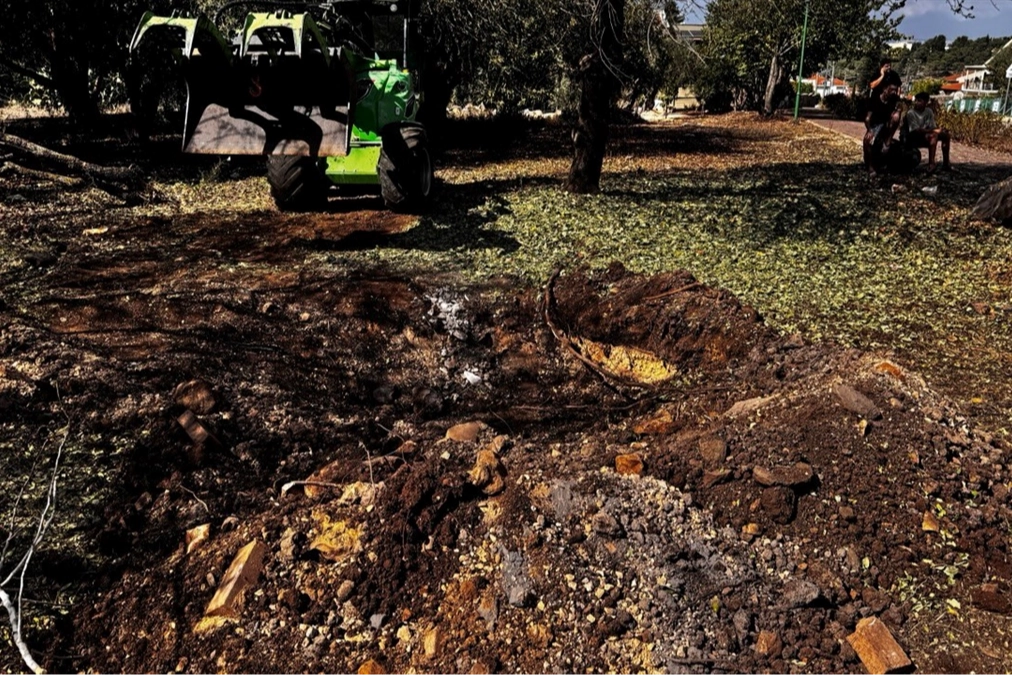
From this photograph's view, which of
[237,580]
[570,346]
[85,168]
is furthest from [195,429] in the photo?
[85,168]

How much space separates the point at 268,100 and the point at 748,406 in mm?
5606

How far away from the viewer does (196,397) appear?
4184mm

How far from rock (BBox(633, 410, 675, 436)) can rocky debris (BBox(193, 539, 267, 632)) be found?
210 cm

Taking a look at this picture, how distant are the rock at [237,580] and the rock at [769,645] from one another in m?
2.02

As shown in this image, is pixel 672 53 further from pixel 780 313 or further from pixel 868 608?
pixel 868 608

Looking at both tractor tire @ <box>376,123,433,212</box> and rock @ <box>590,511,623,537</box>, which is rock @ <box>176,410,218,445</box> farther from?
tractor tire @ <box>376,123,433,212</box>

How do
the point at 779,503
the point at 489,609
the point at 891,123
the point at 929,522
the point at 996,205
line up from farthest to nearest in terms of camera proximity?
the point at 891,123, the point at 996,205, the point at 779,503, the point at 929,522, the point at 489,609

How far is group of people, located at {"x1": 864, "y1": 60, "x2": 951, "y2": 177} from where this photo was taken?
354 inches

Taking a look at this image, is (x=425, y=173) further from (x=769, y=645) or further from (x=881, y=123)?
(x=769, y=645)

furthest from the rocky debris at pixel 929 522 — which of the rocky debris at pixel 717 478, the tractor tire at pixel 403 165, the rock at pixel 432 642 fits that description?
the tractor tire at pixel 403 165

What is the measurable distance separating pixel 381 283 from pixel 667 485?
11.8 feet

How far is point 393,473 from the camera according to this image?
12.0 ft

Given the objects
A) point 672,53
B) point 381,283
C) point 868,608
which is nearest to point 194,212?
point 381,283

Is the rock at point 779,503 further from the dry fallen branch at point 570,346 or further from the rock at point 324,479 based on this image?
the rock at point 324,479
